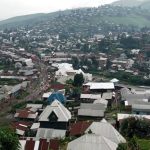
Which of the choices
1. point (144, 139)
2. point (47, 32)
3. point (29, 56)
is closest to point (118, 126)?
point (144, 139)

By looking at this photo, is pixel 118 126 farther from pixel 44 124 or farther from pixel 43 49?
pixel 43 49

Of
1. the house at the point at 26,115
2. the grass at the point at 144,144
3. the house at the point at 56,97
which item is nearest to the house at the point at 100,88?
the house at the point at 56,97

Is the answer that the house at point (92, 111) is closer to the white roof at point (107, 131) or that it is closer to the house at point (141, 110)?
the house at point (141, 110)

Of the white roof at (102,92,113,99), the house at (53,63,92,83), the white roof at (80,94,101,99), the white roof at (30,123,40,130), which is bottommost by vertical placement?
the house at (53,63,92,83)

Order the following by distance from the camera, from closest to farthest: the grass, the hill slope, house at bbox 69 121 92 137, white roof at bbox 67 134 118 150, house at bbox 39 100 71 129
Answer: white roof at bbox 67 134 118 150, the grass, house at bbox 69 121 92 137, house at bbox 39 100 71 129, the hill slope

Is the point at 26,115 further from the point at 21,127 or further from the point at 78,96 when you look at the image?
the point at 78,96

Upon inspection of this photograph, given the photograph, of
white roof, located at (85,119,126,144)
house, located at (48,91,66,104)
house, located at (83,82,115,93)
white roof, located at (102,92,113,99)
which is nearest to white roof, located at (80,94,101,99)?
white roof, located at (102,92,113,99)

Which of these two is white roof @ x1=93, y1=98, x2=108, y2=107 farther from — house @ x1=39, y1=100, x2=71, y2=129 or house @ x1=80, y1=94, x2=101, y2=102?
house @ x1=39, y1=100, x2=71, y2=129

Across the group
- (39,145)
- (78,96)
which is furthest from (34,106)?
(39,145)
